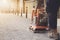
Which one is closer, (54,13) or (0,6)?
(54,13)

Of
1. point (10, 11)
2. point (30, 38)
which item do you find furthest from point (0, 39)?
point (10, 11)

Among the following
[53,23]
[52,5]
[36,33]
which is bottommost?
[36,33]

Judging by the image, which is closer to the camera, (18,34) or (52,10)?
(52,10)

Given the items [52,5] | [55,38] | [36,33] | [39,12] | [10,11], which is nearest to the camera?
[52,5]

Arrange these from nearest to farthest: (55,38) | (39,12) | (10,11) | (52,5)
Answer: (52,5) → (55,38) → (39,12) → (10,11)

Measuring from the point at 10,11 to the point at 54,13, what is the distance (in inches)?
299

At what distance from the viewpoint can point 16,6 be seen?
1004cm

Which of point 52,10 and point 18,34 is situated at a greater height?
point 52,10

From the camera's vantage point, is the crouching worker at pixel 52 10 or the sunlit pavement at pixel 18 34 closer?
the crouching worker at pixel 52 10

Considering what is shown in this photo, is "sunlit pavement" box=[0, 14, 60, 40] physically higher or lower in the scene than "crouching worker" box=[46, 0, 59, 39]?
lower

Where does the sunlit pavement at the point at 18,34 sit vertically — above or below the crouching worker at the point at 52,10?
below

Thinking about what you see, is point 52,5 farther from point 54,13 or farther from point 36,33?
point 36,33

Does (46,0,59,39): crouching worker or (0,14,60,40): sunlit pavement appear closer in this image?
(46,0,59,39): crouching worker

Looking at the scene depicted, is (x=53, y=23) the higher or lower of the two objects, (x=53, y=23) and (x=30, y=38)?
the higher
